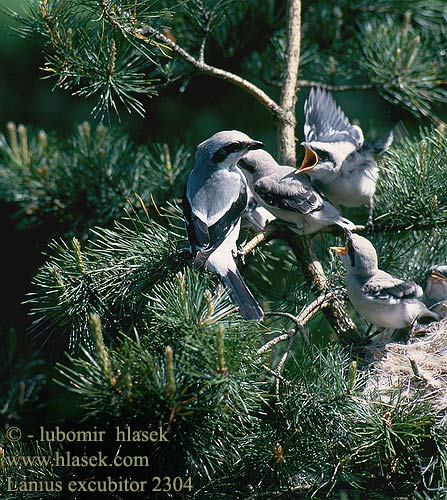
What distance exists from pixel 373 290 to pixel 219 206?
19.2 inches

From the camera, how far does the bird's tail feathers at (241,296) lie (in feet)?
5.04

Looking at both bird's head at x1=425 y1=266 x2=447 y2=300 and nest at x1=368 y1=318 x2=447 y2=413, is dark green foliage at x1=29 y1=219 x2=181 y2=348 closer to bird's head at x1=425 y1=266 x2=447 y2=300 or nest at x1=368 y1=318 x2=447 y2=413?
nest at x1=368 y1=318 x2=447 y2=413

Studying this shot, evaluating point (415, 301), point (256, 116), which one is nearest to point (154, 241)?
point (415, 301)

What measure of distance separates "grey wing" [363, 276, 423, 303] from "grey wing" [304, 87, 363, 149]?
469 millimetres

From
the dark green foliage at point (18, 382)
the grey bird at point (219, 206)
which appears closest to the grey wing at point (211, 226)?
the grey bird at point (219, 206)

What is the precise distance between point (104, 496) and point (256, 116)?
2292mm

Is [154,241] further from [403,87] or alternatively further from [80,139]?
[403,87]

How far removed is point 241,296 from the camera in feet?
5.18

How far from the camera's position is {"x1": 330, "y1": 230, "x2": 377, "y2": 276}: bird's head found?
1.87 metres

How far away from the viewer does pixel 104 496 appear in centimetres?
133

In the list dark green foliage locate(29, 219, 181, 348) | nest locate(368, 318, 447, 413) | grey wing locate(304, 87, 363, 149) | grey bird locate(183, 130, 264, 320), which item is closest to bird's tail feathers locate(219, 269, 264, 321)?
grey bird locate(183, 130, 264, 320)

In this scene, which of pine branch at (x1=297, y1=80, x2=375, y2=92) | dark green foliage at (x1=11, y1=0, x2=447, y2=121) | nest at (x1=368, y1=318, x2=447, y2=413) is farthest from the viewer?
pine branch at (x1=297, y1=80, x2=375, y2=92)

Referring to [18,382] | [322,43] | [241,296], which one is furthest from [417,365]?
[18,382]

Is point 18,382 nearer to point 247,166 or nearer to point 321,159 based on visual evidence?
point 247,166
